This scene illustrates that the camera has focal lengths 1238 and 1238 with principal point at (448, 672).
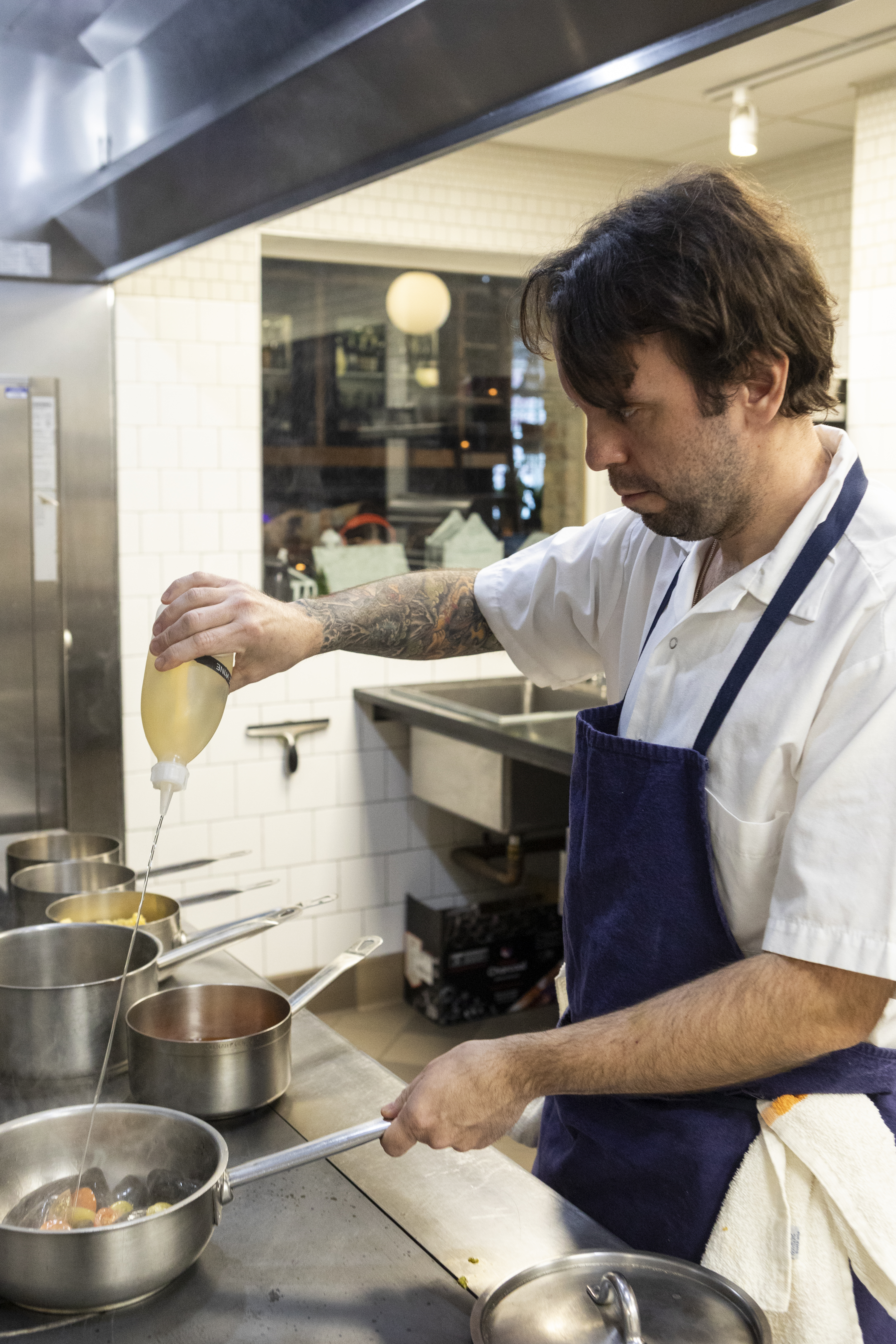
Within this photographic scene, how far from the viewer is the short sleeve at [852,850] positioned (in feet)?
3.48

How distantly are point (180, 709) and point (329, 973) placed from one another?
38 cm

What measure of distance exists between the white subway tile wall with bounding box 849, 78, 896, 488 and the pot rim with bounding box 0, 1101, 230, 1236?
3287 mm

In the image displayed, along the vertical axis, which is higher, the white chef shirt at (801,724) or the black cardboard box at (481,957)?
the white chef shirt at (801,724)

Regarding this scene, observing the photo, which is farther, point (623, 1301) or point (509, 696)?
point (509, 696)

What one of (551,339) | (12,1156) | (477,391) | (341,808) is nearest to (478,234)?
(477,391)

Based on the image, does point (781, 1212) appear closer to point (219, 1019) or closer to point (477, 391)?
point (219, 1019)

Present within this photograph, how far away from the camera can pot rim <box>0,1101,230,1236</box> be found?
3.28 feet

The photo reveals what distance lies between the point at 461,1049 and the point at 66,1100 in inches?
20.7

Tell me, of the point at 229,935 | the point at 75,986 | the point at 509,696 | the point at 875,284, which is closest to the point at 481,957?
the point at 509,696

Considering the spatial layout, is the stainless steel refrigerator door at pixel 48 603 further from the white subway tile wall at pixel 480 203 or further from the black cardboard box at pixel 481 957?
the black cardboard box at pixel 481 957

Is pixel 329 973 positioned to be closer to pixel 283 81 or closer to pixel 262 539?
pixel 283 81

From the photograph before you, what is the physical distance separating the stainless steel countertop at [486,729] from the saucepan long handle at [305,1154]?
1836 mm

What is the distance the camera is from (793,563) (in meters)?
1.24

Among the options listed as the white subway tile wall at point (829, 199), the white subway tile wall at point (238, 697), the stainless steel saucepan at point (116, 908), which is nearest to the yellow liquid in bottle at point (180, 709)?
the stainless steel saucepan at point (116, 908)
